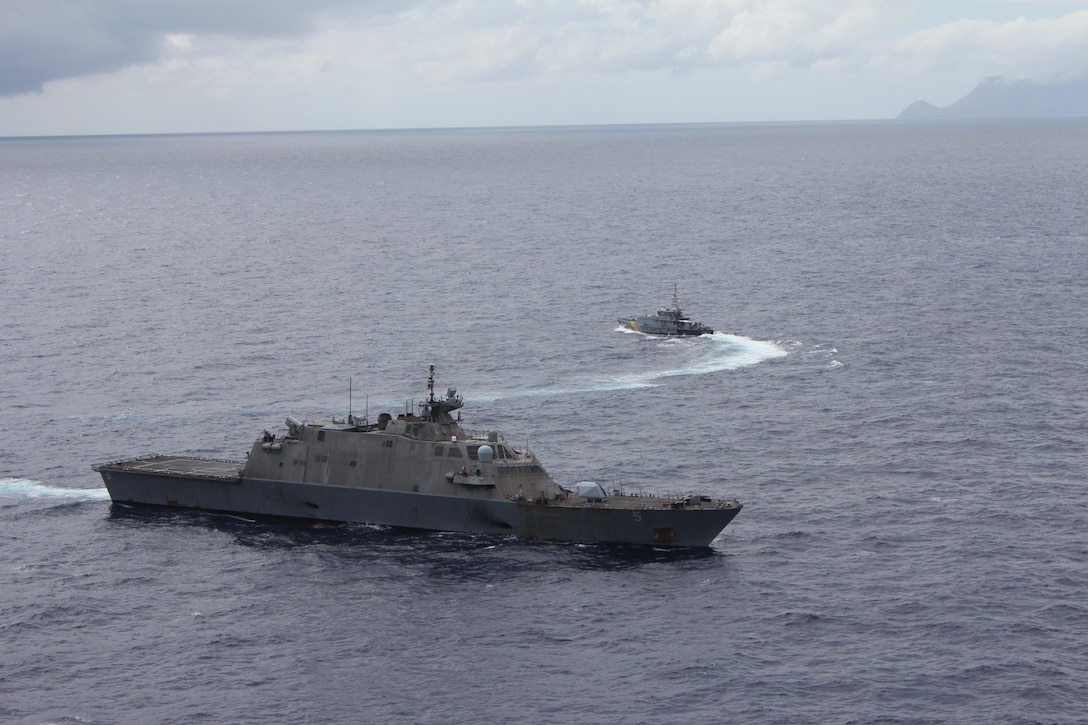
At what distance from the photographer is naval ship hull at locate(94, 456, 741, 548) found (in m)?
77.3

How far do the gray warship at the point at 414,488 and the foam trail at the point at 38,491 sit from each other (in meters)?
2.42

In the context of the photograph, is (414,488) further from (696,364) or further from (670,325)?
(670,325)

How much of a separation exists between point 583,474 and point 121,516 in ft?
104

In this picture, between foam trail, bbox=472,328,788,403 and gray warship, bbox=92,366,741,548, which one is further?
foam trail, bbox=472,328,788,403

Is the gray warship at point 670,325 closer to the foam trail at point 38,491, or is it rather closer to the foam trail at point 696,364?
the foam trail at point 696,364

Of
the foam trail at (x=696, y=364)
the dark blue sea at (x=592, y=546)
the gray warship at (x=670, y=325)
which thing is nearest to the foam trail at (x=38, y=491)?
the dark blue sea at (x=592, y=546)

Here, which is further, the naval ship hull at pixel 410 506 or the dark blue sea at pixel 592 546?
the naval ship hull at pixel 410 506

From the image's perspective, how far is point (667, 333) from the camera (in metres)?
134

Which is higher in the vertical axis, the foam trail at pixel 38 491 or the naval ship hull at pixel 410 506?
the naval ship hull at pixel 410 506

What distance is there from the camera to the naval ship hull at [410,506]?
254ft

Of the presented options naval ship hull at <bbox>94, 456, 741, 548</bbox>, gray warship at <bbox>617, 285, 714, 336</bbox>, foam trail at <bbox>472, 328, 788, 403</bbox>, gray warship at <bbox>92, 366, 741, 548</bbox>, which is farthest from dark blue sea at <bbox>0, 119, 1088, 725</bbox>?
gray warship at <bbox>617, 285, 714, 336</bbox>

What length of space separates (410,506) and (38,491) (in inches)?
1091

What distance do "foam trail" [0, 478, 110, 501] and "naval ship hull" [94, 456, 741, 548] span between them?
2.54m

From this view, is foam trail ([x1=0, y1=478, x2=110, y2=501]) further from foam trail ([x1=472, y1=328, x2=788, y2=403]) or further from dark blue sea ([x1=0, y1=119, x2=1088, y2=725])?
Result: foam trail ([x1=472, y1=328, x2=788, y2=403])
